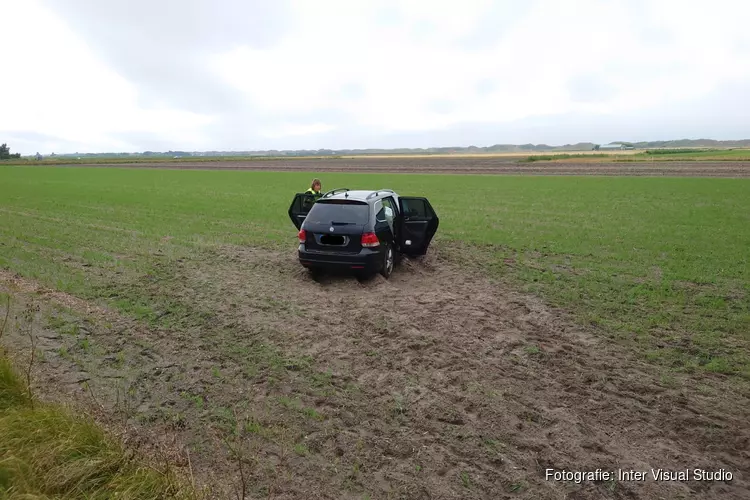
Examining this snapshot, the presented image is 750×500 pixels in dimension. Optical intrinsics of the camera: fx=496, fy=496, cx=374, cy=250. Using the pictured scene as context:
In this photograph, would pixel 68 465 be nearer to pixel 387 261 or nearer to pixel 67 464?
pixel 67 464

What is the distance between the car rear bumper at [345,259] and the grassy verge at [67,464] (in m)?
5.49

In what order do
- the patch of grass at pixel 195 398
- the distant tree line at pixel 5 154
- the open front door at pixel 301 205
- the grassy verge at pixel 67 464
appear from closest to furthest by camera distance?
the grassy verge at pixel 67 464 → the patch of grass at pixel 195 398 → the open front door at pixel 301 205 → the distant tree line at pixel 5 154

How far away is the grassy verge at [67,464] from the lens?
2982 mm

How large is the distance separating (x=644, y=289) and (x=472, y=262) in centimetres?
347

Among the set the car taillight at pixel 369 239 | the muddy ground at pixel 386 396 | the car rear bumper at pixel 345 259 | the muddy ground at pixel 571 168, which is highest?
the muddy ground at pixel 571 168

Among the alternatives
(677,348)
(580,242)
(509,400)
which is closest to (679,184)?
(580,242)

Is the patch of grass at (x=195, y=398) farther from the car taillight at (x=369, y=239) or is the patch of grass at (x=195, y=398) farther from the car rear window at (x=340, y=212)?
the car rear window at (x=340, y=212)

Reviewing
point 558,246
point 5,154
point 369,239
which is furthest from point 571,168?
point 5,154

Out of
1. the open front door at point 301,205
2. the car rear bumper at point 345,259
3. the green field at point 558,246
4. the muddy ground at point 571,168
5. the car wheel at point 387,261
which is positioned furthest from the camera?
the muddy ground at point 571,168

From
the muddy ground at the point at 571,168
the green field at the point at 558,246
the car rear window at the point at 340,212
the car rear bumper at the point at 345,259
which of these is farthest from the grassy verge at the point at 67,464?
the muddy ground at the point at 571,168

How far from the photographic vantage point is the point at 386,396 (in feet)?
16.8

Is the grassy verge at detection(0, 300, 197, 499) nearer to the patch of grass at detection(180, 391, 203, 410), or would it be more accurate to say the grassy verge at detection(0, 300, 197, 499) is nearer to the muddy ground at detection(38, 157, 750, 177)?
the patch of grass at detection(180, 391, 203, 410)

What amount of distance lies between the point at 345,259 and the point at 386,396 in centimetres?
411

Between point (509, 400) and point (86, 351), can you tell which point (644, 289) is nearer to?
point (509, 400)
